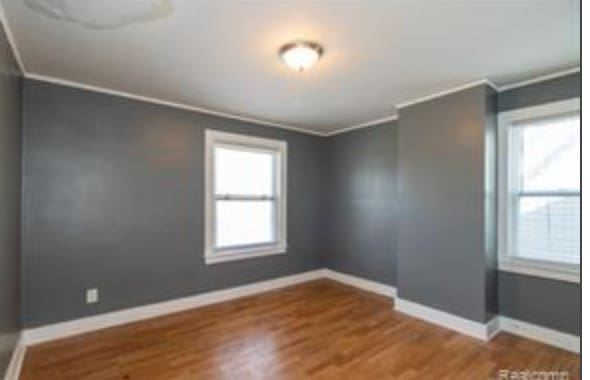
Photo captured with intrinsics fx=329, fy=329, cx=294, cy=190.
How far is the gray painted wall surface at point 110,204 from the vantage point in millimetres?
2973

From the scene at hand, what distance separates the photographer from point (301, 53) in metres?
2.38

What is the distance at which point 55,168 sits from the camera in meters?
3.04

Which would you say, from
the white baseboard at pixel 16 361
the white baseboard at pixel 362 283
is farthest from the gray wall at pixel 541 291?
the white baseboard at pixel 16 361

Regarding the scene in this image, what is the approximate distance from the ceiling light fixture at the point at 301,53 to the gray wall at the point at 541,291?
2.08 metres

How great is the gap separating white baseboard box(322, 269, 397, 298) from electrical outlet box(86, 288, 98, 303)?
3211 millimetres

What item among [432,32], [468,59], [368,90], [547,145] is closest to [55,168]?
[368,90]

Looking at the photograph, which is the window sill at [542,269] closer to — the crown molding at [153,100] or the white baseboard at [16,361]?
the crown molding at [153,100]

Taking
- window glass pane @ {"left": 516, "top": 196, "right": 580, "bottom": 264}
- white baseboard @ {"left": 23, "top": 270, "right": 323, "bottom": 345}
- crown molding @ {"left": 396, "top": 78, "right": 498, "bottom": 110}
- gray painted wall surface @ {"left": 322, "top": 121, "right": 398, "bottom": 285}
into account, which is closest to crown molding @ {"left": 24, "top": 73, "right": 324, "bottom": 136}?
gray painted wall surface @ {"left": 322, "top": 121, "right": 398, "bottom": 285}

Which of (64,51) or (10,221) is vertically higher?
(64,51)

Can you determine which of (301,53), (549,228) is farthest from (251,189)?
(549,228)

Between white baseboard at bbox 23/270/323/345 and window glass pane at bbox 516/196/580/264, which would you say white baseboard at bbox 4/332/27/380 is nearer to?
white baseboard at bbox 23/270/323/345

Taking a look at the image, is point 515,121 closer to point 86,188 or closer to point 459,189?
point 459,189

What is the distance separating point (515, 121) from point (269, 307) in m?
3.26

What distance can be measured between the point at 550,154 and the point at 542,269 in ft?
3.44
